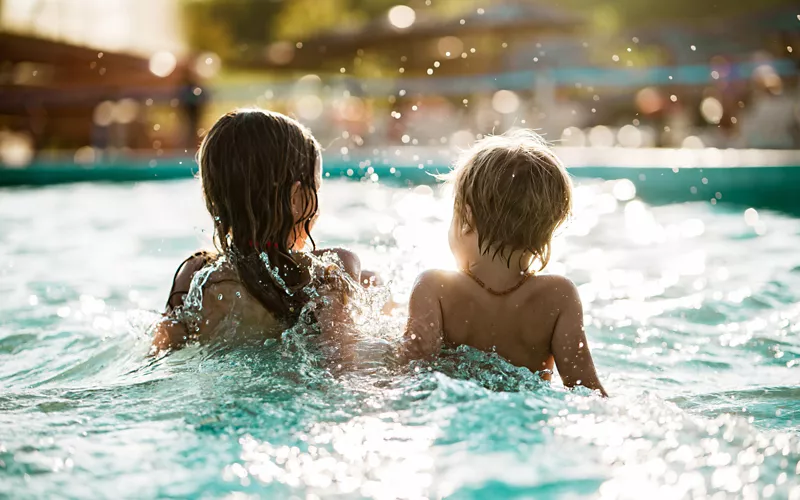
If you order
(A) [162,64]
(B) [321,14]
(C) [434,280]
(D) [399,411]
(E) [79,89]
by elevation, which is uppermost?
(B) [321,14]

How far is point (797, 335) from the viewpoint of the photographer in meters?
3.30

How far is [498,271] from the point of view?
2.24 m

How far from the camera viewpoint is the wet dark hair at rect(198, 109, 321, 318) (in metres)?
2.29

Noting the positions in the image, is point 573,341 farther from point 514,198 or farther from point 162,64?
point 162,64

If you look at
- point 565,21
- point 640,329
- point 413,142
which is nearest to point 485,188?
point 640,329

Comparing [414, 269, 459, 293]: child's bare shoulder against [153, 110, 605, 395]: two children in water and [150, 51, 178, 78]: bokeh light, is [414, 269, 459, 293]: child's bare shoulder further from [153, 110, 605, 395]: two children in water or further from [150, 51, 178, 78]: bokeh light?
[150, 51, 178, 78]: bokeh light

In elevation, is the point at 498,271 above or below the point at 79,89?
below

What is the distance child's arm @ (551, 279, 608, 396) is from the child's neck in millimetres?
117

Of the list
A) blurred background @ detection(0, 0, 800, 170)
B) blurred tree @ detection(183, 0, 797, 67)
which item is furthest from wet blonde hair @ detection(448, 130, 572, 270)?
blurred tree @ detection(183, 0, 797, 67)

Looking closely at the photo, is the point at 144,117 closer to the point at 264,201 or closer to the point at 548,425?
the point at 264,201

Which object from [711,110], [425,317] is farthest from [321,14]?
[425,317]

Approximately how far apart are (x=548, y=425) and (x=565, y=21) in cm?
1382

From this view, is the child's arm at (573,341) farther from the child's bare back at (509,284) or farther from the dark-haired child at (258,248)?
the dark-haired child at (258,248)

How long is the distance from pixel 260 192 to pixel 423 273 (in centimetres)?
49
